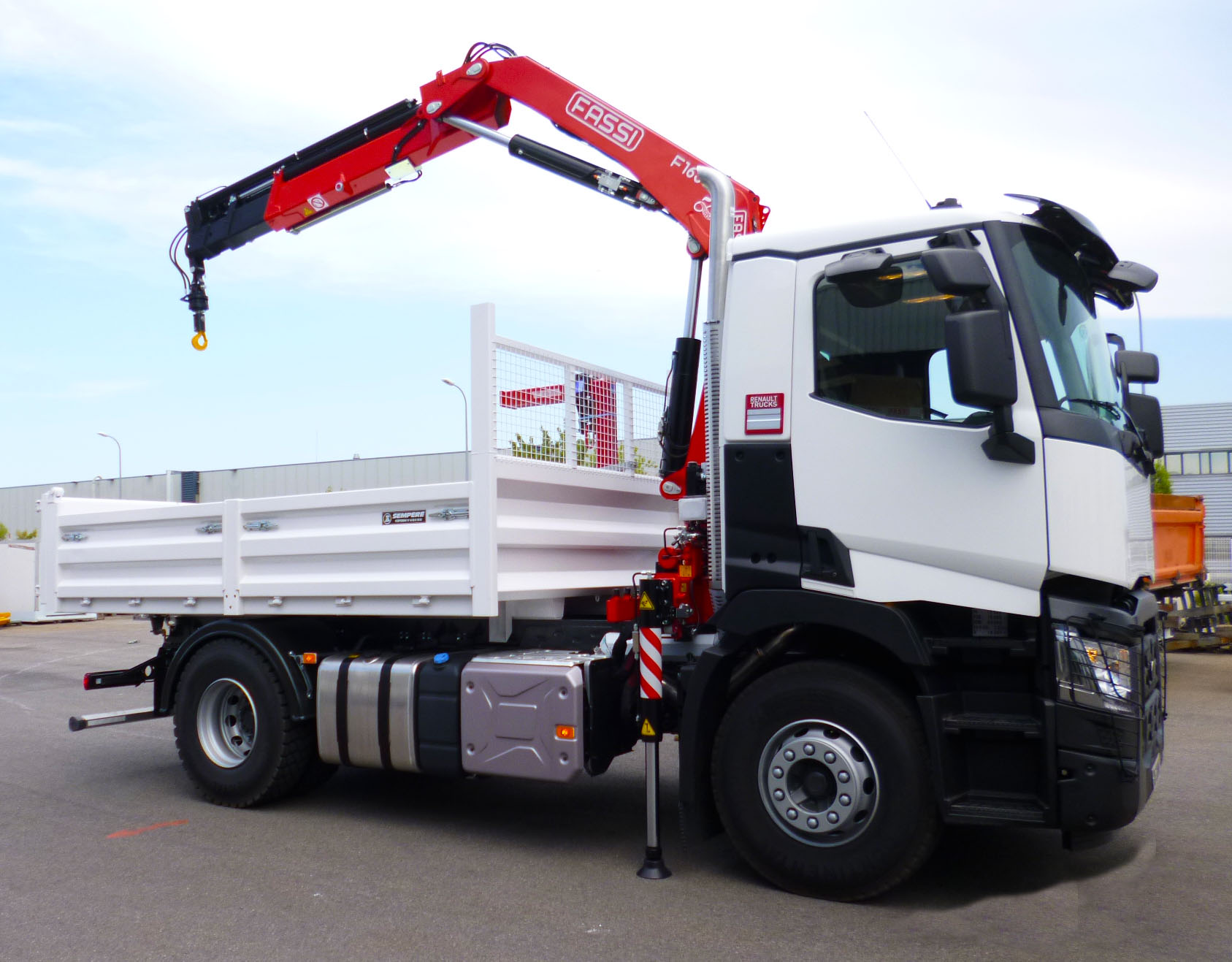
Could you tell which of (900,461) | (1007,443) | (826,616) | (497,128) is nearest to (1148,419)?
(1007,443)

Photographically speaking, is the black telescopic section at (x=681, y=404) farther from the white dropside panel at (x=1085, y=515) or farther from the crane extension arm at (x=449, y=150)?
the white dropside panel at (x=1085, y=515)

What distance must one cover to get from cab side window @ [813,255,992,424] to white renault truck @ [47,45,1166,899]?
12 millimetres

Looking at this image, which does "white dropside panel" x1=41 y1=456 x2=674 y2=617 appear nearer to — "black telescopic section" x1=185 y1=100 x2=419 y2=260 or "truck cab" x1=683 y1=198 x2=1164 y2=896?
"truck cab" x1=683 y1=198 x2=1164 y2=896

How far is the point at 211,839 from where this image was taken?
5855mm

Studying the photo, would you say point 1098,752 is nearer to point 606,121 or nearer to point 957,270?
point 957,270

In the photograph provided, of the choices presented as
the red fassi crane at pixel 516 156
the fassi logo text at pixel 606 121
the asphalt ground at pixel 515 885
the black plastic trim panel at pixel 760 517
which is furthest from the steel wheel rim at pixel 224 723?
the fassi logo text at pixel 606 121

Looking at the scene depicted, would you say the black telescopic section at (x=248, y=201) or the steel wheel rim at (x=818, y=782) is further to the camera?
the black telescopic section at (x=248, y=201)

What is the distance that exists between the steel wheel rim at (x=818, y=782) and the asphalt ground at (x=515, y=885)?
1.09ft

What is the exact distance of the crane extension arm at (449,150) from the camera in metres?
6.18

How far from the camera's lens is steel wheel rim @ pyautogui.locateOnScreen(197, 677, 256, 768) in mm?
6680

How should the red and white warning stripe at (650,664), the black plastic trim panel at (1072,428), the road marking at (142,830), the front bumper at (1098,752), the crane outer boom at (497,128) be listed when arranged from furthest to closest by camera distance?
the crane outer boom at (497,128) → the road marking at (142,830) → the red and white warning stripe at (650,664) → the black plastic trim panel at (1072,428) → the front bumper at (1098,752)

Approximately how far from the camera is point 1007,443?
4148 mm

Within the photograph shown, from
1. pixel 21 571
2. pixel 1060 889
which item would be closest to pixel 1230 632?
pixel 1060 889

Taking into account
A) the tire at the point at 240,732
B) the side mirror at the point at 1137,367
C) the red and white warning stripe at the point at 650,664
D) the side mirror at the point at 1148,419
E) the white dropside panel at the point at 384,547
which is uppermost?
the side mirror at the point at 1137,367
